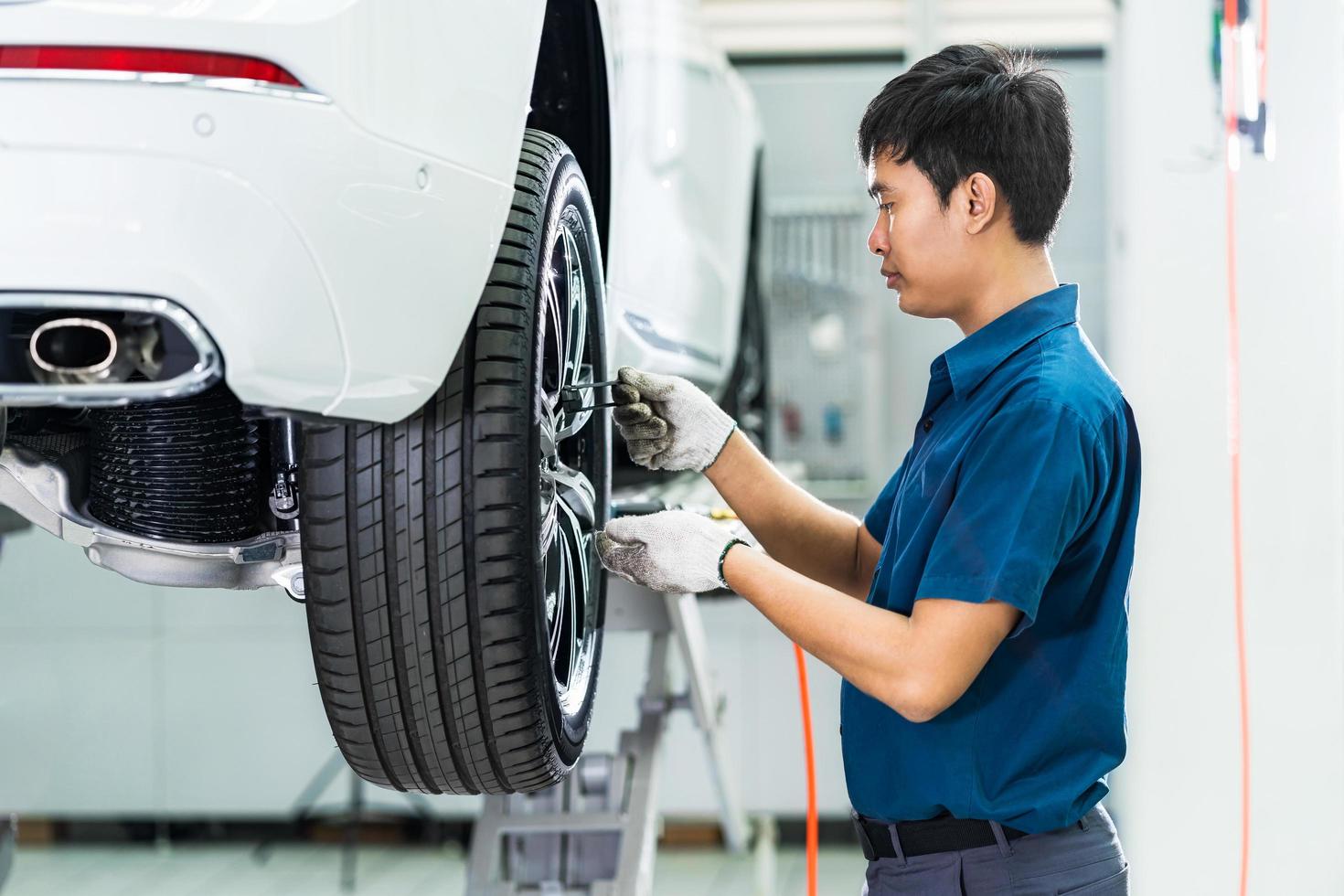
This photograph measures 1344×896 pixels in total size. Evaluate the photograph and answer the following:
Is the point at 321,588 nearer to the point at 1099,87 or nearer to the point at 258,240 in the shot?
the point at 258,240

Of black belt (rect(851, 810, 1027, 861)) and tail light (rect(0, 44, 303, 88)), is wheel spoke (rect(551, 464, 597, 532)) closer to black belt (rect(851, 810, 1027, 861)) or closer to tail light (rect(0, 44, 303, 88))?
black belt (rect(851, 810, 1027, 861))

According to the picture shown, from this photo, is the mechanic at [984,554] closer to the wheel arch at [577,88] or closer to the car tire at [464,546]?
the car tire at [464,546]

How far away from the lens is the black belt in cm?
134

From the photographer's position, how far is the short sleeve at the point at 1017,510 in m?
1.19

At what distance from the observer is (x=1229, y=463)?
2.57 m

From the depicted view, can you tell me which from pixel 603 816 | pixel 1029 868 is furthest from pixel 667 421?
pixel 603 816

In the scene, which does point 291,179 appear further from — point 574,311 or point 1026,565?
point 1026,565

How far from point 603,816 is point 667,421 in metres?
0.93

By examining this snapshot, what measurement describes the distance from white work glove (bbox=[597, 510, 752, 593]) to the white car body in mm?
399

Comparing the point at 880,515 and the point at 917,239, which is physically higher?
the point at 917,239

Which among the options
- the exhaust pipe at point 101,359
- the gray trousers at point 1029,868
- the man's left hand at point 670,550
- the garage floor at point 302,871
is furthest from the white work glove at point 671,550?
the garage floor at point 302,871

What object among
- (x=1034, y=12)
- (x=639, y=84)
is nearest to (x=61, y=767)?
(x=639, y=84)

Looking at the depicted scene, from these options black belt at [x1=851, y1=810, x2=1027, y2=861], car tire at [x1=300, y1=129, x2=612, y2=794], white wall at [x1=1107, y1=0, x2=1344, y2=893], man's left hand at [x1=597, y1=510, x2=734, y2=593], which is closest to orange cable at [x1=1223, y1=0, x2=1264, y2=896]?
white wall at [x1=1107, y1=0, x2=1344, y2=893]

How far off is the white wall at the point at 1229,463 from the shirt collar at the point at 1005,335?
4.47 feet
